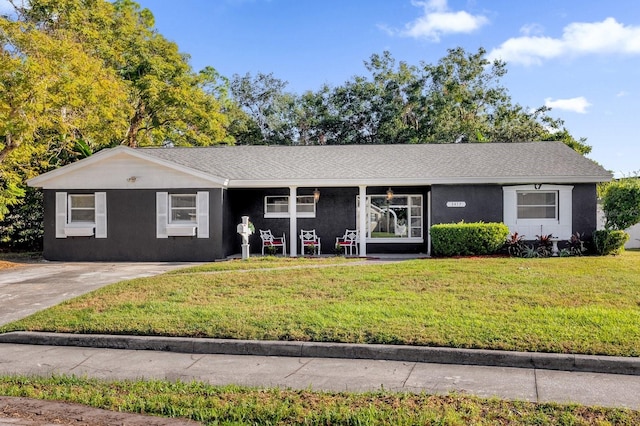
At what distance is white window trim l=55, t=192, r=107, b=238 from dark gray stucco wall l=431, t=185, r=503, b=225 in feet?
36.8

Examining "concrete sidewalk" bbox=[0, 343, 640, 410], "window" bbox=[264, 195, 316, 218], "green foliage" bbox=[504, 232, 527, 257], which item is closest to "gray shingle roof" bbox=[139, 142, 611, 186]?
"window" bbox=[264, 195, 316, 218]

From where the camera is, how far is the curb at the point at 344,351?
20.7 feet

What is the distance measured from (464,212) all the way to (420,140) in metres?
17.4

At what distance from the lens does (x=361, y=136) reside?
126 ft

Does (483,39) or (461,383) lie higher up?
(483,39)

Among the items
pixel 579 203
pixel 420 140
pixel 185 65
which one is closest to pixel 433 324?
pixel 579 203

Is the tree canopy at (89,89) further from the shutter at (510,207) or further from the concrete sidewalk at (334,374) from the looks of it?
the shutter at (510,207)

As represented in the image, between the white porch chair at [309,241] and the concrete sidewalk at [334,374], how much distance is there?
1203cm

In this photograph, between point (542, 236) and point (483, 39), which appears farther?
point (483, 39)

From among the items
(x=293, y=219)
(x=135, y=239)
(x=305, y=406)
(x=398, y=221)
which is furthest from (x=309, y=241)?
(x=305, y=406)

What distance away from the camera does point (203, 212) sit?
1800cm

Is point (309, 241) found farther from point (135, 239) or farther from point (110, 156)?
point (110, 156)

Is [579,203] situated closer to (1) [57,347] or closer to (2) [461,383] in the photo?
(2) [461,383]

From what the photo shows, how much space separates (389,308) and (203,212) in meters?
10.6
